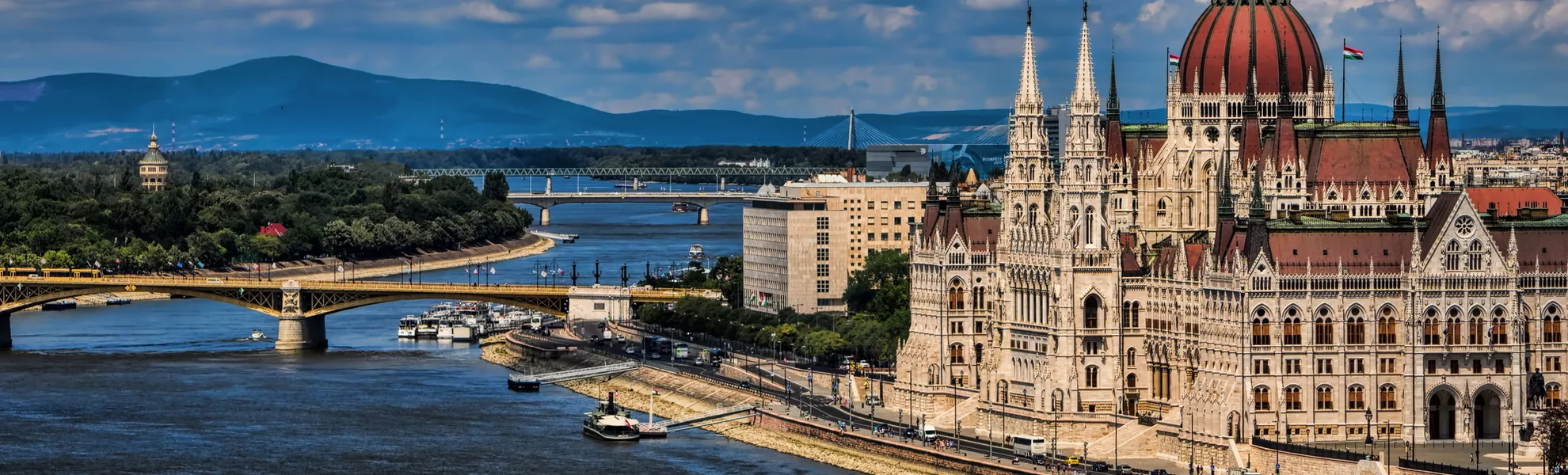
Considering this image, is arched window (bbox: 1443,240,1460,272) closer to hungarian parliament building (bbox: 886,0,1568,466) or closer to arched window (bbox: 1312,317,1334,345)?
hungarian parliament building (bbox: 886,0,1568,466)

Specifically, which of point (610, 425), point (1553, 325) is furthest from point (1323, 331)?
point (610, 425)

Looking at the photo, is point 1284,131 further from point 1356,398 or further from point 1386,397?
point 1356,398

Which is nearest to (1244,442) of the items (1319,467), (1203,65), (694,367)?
(1319,467)

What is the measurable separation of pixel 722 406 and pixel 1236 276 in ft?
160

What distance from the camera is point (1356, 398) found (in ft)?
452

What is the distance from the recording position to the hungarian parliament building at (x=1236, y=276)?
13688cm

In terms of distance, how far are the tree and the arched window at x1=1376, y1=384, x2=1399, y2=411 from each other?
701 cm

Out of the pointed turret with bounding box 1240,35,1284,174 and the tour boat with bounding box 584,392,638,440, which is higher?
the pointed turret with bounding box 1240,35,1284,174

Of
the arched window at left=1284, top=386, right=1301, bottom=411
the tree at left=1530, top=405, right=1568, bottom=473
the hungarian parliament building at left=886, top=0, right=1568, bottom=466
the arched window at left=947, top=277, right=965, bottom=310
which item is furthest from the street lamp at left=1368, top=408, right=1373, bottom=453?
the arched window at left=947, top=277, right=965, bottom=310

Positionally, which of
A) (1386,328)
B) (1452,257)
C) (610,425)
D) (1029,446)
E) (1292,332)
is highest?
(1452,257)

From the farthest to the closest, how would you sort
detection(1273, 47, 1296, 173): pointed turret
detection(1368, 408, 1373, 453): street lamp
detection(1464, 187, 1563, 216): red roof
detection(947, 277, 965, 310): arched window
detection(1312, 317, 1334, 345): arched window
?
detection(947, 277, 965, 310): arched window
detection(1273, 47, 1296, 173): pointed turret
detection(1464, 187, 1563, 216): red roof
detection(1368, 408, 1373, 453): street lamp
detection(1312, 317, 1334, 345): arched window

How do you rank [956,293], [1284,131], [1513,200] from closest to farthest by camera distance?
[1284,131] → [1513,200] → [956,293]

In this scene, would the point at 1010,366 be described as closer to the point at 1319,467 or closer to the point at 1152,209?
the point at 1152,209

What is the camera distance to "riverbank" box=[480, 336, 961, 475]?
152 metres
